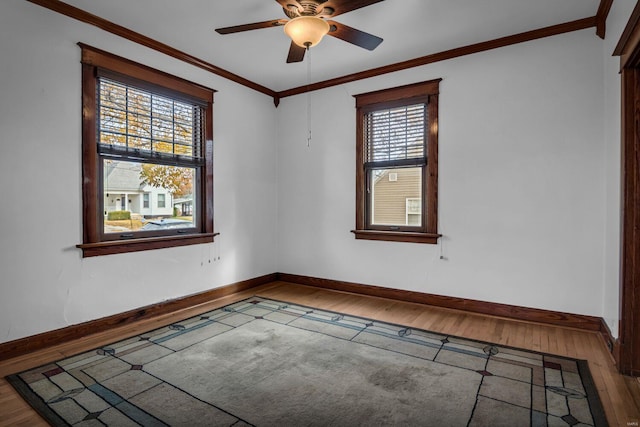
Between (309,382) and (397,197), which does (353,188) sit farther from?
(309,382)

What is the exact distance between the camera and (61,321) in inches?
118

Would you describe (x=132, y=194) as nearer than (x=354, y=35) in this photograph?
No

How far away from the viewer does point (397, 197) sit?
4387 millimetres

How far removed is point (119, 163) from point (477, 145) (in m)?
3.70

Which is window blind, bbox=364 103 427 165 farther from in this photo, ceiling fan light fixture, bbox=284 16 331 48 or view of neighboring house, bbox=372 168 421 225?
ceiling fan light fixture, bbox=284 16 331 48

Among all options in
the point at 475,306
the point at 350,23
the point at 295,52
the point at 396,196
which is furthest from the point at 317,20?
the point at 475,306

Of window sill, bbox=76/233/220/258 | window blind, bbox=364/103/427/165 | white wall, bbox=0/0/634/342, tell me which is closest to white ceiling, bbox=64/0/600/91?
white wall, bbox=0/0/634/342

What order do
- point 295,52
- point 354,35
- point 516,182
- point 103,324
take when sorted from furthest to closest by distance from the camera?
1. point 516,182
2. point 103,324
3. point 295,52
4. point 354,35

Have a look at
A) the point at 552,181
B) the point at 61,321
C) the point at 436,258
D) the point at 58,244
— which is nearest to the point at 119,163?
the point at 58,244

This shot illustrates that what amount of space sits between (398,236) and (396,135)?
1252 mm

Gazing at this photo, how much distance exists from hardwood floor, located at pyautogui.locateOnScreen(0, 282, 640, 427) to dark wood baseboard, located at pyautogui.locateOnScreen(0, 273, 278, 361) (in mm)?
60

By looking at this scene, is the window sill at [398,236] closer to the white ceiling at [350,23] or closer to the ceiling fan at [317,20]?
the white ceiling at [350,23]

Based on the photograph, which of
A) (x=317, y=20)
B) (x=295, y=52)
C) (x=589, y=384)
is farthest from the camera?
(x=295, y=52)

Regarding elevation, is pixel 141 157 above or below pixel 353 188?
above
